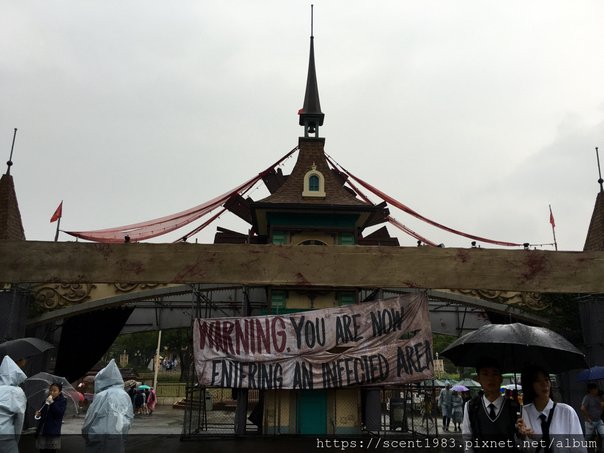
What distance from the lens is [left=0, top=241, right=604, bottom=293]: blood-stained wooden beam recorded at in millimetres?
7637

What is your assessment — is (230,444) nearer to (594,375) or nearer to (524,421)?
(594,375)

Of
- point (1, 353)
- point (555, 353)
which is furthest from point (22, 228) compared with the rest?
point (555, 353)

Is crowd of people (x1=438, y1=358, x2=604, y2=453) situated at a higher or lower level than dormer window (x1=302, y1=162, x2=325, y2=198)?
lower

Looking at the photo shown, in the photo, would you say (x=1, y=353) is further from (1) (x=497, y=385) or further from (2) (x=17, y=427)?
(1) (x=497, y=385)

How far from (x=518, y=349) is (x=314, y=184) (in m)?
11.8

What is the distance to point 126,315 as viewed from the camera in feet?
55.9

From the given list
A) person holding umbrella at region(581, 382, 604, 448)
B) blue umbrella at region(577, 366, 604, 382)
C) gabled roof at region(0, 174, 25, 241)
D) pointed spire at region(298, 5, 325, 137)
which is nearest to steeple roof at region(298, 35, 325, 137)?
pointed spire at region(298, 5, 325, 137)

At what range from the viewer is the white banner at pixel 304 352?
36.0 feet

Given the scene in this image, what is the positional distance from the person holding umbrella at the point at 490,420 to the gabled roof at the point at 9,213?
18.0 meters

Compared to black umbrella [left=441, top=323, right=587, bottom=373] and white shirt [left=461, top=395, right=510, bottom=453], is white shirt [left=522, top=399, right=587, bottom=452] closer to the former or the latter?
white shirt [left=461, top=395, right=510, bottom=453]

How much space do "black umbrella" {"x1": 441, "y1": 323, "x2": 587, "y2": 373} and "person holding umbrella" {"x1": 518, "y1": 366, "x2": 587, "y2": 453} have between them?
885 millimetres

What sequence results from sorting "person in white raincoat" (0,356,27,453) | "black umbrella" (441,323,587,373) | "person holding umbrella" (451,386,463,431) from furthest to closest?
"person holding umbrella" (451,386,463,431) → "person in white raincoat" (0,356,27,453) → "black umbrella" (441,323,587,373)

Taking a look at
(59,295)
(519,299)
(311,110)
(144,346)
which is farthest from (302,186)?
(144,346)

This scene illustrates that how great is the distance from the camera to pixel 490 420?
4.37 metres
